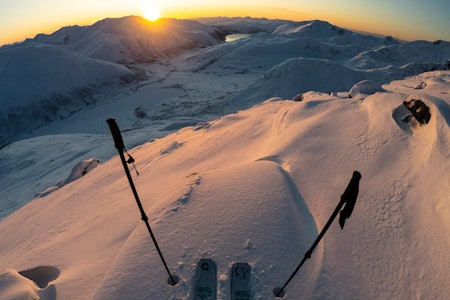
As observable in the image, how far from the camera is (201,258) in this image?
3.60 meters

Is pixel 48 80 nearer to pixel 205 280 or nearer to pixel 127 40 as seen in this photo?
pixel 127 40

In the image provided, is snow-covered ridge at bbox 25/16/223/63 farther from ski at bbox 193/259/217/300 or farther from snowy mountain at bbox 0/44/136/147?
ski at bbox 193/259/217/300

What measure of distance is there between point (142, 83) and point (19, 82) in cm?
1755

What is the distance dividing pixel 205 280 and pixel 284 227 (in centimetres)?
127

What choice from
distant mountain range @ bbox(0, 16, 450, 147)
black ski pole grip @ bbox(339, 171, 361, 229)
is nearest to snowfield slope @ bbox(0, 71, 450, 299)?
black ski pole grip @ bbox(339, 171, 361, 229)

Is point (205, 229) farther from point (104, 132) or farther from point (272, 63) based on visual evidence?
point (272, 63)

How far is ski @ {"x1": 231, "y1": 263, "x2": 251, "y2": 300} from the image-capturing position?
3.28m

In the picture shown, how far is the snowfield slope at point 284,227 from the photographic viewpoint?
340cm

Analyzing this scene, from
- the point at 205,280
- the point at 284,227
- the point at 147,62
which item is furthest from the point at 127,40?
the point at 205,280

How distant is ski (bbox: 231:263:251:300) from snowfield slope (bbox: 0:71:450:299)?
0.08 m

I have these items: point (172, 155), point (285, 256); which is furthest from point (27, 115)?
point (285, 256)

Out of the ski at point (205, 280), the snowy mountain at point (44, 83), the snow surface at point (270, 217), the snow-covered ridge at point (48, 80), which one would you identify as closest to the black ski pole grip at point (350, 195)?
the snow surface at point (270, 217)

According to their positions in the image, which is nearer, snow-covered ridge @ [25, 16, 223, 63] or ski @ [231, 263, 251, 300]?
ski @ [231, 263, 251, 300]

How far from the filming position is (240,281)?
3385mm
